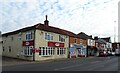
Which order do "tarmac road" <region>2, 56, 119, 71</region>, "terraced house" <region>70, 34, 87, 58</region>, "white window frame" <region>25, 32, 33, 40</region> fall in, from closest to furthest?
1. "tarmac road" <region>2, 56, 119, 71</region>
2. "white window frame" <region>25, 32, 33, 40</region>
3. "terraced house" <region>70, 34, 87, 58</region>

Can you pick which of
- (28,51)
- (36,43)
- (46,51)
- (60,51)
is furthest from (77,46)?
(36,43)

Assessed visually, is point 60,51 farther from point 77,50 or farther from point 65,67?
point 65,67

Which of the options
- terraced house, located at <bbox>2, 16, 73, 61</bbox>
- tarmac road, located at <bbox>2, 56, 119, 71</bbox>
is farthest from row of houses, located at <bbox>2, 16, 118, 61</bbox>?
tarmac road, located at <bbox>2, 56, 119, 71</bbox>

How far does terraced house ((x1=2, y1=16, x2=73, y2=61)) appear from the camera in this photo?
41.5 meters

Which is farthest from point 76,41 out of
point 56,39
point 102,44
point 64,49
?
point 102,44

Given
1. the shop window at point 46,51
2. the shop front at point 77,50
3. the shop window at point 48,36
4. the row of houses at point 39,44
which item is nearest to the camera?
the row of houses at point 39,44

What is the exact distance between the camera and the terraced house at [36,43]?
41.5 m

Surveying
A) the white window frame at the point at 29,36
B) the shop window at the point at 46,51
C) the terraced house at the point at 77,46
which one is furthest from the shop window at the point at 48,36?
the terraced house at the point at 77,46

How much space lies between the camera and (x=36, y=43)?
41156 millimetres

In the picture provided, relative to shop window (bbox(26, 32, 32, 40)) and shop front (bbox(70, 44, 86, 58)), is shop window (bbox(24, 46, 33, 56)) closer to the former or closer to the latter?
shop window (bbox(26, 32, 32, 40))

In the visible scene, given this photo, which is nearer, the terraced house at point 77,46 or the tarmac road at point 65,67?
the tarmac road at point 65,67

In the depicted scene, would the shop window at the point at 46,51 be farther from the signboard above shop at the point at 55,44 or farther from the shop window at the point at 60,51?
the shop window at the point at 60,51

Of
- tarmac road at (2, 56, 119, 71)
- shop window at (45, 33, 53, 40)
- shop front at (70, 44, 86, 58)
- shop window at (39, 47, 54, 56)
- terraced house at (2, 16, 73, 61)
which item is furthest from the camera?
shop front at (70, 44, 86, 58)

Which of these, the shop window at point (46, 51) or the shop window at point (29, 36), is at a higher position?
the shop window at point (29, 36)
